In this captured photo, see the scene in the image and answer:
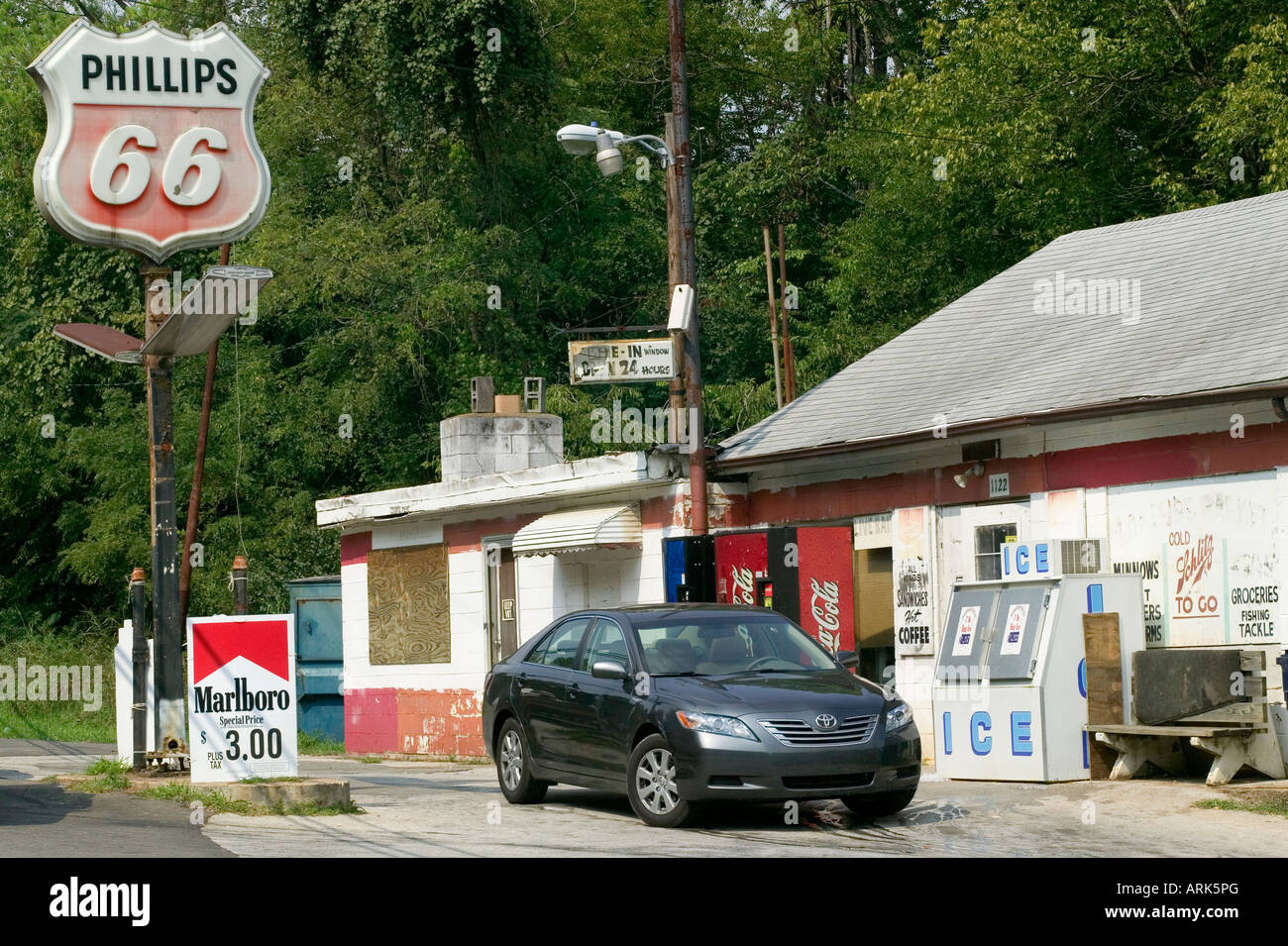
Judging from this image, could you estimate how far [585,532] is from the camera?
1959cm

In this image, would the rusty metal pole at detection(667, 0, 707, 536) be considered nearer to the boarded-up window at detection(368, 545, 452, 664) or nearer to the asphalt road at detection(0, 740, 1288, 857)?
the asphalt road at detection(0, 740, 1288, 857)

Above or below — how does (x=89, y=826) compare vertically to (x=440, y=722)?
above

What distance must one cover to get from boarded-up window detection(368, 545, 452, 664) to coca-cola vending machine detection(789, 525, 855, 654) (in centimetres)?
674

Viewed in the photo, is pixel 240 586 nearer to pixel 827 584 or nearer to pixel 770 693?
pixel 770 693

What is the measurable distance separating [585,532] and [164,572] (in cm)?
624

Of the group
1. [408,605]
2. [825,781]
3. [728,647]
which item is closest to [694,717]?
[825,781]

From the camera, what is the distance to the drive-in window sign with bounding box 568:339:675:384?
18.3 metres

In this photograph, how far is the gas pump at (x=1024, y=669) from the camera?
565 inches

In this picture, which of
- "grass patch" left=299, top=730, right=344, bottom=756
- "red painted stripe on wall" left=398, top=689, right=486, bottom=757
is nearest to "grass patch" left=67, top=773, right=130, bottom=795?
"red painted stripe on wall" left=398, top=689, right=486, bottom=757

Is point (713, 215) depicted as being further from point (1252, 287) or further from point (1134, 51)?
point (1252, 287)

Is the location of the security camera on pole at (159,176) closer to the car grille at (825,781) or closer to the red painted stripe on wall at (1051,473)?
the car grille at (825,781)

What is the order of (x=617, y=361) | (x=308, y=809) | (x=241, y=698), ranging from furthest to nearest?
(x=617, y=361) < (x=241, y=698) < (x=308, y=809)

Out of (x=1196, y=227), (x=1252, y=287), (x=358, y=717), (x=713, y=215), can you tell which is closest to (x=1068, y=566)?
(x=1252, y=287)

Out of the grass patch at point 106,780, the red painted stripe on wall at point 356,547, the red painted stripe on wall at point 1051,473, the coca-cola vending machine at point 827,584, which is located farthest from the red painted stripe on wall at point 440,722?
the grass patch at point 106,780
